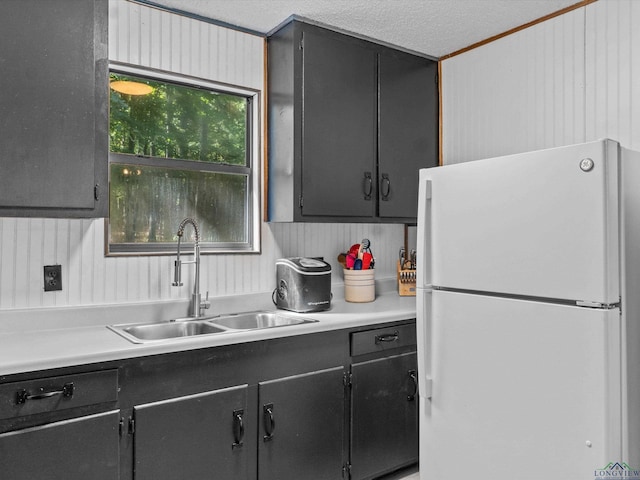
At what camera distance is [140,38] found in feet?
7.60

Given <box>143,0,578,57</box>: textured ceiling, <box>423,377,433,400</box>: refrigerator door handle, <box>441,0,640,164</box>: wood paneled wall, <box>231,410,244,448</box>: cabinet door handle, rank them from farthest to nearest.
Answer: <box>143,0,578,57</box>: textured ceiling → <box>441,0,640,164</box>: wood paneled wall → <box>423,377,433,400</box>: refrigerator door handle → <box>231,410,244,448</box>: cabinet door handle

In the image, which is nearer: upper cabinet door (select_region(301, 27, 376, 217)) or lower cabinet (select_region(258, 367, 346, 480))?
lower cabinet (select_region(258, 367, 346, 480))

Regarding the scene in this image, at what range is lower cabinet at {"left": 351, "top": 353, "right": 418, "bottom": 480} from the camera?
2.32 metres

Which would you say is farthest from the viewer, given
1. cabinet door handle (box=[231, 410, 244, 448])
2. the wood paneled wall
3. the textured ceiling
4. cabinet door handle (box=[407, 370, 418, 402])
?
cabinet door handle (box=[407, 370, 418, 402])

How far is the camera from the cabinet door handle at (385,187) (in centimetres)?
286

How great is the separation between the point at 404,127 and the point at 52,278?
2033 millimetres

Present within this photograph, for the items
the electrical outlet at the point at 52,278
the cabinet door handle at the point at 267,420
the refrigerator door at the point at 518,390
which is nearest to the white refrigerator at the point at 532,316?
the refrigerator door at the point at 518,390

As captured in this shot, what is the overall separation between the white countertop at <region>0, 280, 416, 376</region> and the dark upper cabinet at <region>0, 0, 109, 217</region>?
474mm

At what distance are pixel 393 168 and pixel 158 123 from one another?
1324 millimetres

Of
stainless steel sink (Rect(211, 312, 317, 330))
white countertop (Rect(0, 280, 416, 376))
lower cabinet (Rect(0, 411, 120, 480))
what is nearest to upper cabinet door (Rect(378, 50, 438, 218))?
white countertop (Rect(0, 280, 416, 376))

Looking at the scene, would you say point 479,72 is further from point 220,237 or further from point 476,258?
point 220,237

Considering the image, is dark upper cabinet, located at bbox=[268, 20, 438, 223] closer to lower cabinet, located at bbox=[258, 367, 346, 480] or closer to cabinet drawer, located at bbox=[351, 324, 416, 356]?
cabinet drawer, located at bbox=[351, 324, 416, 356]

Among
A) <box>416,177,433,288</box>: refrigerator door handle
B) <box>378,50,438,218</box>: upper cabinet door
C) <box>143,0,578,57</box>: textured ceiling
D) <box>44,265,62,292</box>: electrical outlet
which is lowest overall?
<box>44,265,62,292</box>: electrical outlet

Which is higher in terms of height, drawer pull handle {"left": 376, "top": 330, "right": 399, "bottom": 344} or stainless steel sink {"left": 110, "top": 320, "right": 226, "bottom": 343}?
stainless steel sink {"left": 110, "top": 320, "right": 226, "bottom": 343}
